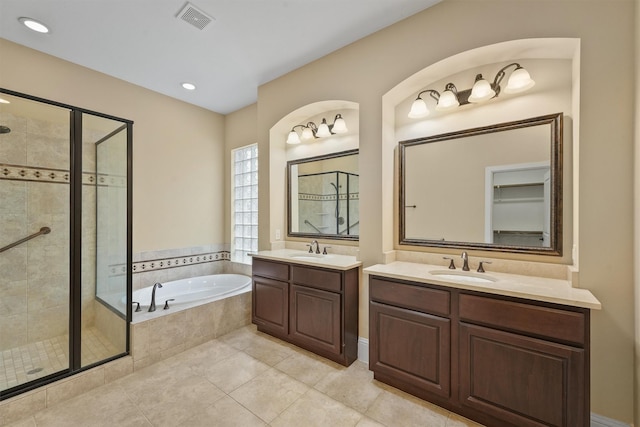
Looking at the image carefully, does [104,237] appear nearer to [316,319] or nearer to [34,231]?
[34,231]

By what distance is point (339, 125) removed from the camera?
2.77 m

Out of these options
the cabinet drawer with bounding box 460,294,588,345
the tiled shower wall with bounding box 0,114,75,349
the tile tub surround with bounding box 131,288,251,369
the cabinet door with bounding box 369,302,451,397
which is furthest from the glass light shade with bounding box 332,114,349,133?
the tiled shower wall with bounding box 0,114,75,349

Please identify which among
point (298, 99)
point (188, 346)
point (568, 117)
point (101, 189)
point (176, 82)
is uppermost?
point (176, 82)

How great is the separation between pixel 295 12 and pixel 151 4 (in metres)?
1.09

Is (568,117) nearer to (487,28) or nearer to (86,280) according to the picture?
(487,28)

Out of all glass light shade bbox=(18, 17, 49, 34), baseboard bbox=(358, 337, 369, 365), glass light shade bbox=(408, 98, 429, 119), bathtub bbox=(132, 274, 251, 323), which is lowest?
baseboard bbox=(358, 337, 369, 365)

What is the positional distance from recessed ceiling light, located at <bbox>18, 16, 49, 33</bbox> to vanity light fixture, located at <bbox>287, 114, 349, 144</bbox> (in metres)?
2.27

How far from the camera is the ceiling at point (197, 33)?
2.03 metres

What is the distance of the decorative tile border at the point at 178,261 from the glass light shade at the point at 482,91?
3695 mm

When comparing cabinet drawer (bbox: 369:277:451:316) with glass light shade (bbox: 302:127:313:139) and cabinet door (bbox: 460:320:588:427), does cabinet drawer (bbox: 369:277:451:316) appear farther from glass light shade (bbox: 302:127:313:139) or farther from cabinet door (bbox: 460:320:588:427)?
glass light shade (bbox: 302:127:313:139)

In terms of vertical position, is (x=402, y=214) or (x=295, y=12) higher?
(x=295, y=12)

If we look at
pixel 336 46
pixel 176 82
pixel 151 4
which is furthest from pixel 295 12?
pixel 176 82

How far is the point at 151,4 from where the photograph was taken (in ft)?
6.56

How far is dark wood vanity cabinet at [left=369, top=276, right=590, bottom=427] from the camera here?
137cm
